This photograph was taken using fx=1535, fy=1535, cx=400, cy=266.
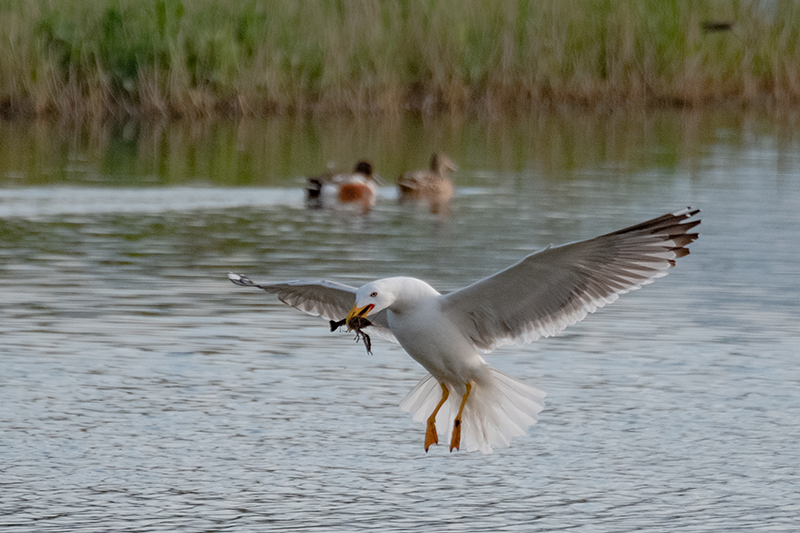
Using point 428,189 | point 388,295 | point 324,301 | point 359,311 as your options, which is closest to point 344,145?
point 428,189

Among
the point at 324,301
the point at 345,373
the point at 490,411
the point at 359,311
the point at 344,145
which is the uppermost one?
the point at 344,145

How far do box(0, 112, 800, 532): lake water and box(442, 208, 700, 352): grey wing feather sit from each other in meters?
0.67

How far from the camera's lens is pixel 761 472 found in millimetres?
6945

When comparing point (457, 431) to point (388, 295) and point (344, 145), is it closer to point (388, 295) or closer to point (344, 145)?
point (388, 295)

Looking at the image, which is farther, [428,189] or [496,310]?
[428,189]

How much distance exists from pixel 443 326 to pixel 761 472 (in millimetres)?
1595

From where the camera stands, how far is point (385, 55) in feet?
85.1

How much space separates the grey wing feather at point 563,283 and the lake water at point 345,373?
0.67m

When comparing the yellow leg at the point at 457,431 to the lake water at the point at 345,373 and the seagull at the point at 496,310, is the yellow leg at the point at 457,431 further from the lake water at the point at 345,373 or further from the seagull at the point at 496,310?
the lake water at the point at 345,373

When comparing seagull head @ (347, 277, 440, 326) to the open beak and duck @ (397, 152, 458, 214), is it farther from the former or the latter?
duck @ (397, 152, 458, 214)

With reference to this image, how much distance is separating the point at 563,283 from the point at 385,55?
64.0 feet

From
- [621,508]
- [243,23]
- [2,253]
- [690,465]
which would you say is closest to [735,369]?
[690,465]

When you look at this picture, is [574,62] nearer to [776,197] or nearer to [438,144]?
[438,144]

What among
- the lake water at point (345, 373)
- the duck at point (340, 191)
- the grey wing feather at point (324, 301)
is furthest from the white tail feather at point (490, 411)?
the duck at point (340, 191)
